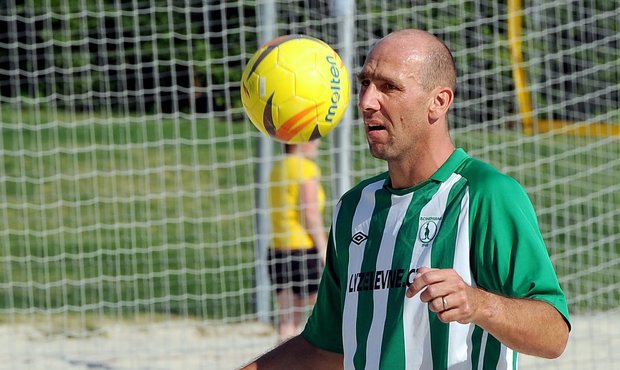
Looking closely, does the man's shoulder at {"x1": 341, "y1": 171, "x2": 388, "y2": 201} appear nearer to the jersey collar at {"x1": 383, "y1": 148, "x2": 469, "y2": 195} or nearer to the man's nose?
the jersey collar at {"x1": 383, "y1": 148, "x2": 469, "y2": 195}

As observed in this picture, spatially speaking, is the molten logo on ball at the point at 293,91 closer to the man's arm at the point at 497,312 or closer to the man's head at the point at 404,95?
the man's head at the point at 404,95

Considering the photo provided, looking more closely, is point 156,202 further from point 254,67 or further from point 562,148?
point 254,67

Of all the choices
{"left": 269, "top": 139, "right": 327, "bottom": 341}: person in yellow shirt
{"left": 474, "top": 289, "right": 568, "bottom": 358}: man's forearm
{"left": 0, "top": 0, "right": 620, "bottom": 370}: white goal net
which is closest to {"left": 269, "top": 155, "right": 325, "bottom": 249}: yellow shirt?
{"left": 269, "top": 139, "right": 327, "bottom": 341}: person in yellow shirt

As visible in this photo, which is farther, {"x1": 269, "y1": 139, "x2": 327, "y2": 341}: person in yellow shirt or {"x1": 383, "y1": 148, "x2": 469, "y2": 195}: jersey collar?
{"x1": 269, "y1": 139, "x2": 327, "y2": 341}: person in yellow shirt

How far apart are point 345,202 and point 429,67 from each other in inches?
19.3

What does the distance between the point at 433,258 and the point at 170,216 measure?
8.30 meters

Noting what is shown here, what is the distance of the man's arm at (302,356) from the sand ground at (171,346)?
4011 millimetres

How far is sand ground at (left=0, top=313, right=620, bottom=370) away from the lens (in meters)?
7.02

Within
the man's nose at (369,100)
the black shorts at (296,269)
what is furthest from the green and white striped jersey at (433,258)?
the black shorts at (296,269)

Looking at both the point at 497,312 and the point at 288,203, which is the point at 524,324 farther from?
the point at 288,203

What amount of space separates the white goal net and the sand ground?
2 centimetres

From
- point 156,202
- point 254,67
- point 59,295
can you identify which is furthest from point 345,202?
point 156,202

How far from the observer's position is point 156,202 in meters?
10.9

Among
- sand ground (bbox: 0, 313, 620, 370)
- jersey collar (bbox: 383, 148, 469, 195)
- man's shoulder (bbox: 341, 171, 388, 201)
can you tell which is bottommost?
sand ground (bbox: 0, 313, 620, 370)
